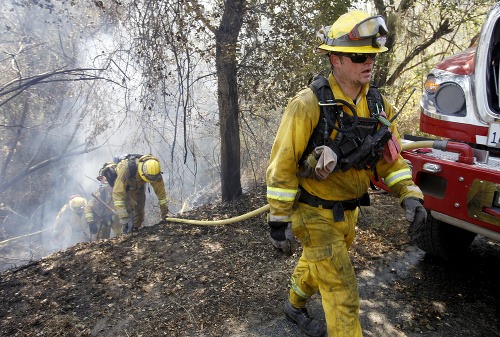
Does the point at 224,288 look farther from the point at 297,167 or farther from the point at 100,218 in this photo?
the point at 100,218

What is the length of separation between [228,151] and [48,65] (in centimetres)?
992

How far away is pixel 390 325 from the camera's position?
2.77m

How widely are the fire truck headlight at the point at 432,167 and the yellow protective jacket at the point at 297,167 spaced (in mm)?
288

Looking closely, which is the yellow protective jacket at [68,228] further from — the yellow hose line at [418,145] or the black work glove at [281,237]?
the yellow hose line at [418,145]

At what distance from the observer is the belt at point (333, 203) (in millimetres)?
2232

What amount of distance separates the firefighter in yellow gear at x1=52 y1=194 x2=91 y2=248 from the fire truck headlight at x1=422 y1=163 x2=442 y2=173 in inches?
359

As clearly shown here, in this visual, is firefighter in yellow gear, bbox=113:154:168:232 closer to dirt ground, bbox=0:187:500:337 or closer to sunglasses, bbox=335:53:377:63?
dirt ground, bbox=0:187:500:337

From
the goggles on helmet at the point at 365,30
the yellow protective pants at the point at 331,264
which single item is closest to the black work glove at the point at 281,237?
the yellow protective pants at the point at 331,264

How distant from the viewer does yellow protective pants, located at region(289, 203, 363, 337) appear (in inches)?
83.3

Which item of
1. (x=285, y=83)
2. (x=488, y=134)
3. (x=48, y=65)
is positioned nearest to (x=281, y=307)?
(x=488, y=134)

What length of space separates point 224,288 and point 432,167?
6.64 ft

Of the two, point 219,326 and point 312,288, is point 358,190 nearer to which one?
point 312,288

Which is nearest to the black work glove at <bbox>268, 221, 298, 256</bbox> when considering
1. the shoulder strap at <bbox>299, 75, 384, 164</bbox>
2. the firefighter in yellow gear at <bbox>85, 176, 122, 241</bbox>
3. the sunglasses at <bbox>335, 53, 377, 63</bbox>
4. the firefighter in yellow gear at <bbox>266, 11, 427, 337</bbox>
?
the firefighter in yellow gear at <bbox>266, 11, 427, 337</bbox>

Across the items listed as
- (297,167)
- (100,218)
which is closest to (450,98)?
(297,167)
